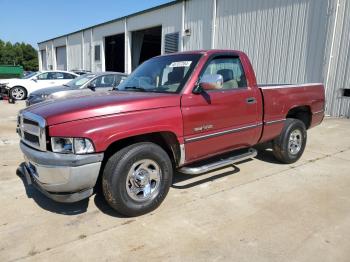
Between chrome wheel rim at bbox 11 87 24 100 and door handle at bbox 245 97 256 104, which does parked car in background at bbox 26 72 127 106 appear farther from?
door handle at bbox 245 97 256 104

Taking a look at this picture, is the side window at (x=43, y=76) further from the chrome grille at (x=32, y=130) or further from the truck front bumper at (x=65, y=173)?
the truck front bumper at (x=65, y=173)

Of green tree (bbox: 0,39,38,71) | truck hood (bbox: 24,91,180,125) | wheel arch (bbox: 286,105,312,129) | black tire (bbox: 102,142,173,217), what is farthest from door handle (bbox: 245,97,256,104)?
green tree (bbox: 0,39,38,71)

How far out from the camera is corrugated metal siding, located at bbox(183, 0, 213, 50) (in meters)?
15.1

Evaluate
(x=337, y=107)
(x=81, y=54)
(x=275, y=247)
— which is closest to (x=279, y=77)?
(x=337, y=107)

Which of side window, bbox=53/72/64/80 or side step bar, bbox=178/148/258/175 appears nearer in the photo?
side step bar, bbox=178/148/258/175

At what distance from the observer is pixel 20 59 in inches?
3492

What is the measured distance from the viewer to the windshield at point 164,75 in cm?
410

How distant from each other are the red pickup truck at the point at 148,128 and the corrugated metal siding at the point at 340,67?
670 cm

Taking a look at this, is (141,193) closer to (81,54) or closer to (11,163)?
(11,163)

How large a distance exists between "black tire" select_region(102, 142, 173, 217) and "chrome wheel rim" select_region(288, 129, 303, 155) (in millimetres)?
2871

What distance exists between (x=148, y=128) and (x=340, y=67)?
9.50 metres

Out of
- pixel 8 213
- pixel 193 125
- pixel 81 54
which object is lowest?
pixel 8 213

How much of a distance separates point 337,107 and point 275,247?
9384mm

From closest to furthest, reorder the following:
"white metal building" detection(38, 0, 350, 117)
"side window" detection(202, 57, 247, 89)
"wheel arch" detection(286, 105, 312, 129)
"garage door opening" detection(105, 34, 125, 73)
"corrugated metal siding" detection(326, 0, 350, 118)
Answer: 1. "side window" detection(202, 57, 247, 89)
2. "wheel arch" detection(286, 105, 312, 129)
3. "corrugated metal siding" detection(326, 0, 350, 118)
4. "white metal building" detection(38, 0, 350, 117)
5. "garage door opening" detection(105, 34, 125, 73)
